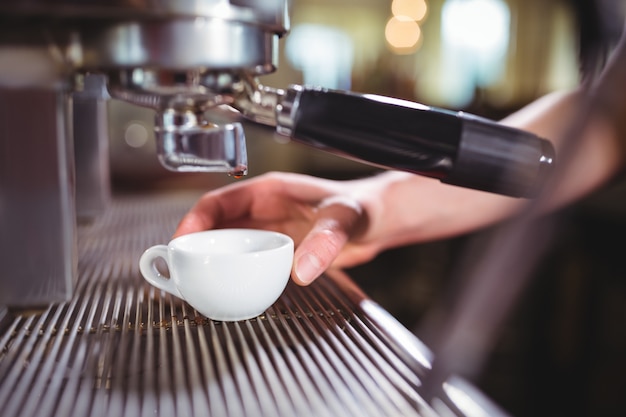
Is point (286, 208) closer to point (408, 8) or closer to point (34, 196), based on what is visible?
point (34, 196)

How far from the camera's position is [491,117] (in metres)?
2.36

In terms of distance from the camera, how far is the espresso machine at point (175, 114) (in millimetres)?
401

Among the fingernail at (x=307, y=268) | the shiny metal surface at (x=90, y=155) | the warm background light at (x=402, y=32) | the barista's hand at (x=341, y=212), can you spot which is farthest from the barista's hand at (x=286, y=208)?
the warm background light at (x=402, y=32)

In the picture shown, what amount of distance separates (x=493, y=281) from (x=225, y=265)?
0.27 m

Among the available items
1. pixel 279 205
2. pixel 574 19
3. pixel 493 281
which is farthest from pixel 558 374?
pixel 574 19

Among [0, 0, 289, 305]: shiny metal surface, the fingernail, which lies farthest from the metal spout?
the fingernail

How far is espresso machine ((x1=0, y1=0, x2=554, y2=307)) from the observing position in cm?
40

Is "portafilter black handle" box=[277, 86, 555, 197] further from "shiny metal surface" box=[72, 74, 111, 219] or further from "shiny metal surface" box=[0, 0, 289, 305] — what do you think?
"shiny metal surface" box=[72, 74, 111, 219]

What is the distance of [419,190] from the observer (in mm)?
867

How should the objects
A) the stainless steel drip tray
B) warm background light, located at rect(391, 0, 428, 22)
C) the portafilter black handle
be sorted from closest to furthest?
1. the stainless steel drip tray
2. the portafilter black handle
3. warm background light, located at rect(391, 0, 428, 22)

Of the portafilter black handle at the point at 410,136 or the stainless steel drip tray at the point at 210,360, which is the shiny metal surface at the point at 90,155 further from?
the portafilter black handle at the point at 410,136

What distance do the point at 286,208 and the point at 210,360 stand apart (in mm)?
357

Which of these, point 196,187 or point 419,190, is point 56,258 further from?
point 196,187

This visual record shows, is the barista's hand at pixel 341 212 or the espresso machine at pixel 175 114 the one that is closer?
the espresso machine at pixel 175 114
